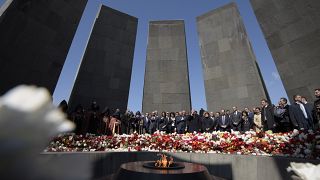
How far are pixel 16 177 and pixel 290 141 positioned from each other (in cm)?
656

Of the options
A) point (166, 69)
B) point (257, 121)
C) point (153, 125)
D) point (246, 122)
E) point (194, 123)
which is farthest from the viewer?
point (166, 69)

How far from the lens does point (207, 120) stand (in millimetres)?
12633

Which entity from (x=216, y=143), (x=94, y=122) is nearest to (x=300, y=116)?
(x=216, y=143)

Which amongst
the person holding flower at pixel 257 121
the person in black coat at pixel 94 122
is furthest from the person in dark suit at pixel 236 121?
the person in black coat at pixel 94 122

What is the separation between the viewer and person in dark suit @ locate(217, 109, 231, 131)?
12.1m

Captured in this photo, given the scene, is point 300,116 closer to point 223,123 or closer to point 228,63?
point 223,123

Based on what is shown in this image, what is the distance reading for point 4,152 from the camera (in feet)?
1.54

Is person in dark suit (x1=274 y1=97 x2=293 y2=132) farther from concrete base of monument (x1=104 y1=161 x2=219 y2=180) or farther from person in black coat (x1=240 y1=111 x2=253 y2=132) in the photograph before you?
concrete base of monument (x1=104 y1=161 x2=219 y2=180)

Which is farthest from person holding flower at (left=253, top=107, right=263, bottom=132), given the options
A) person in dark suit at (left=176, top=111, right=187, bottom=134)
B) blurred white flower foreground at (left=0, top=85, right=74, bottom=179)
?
blurred white flower foreground at (left=0, top=85, right=74, bottom=179)

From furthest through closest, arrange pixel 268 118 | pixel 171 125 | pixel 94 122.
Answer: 1. pixel 171 125
2. pixel 94 122
3. pixel 268 118

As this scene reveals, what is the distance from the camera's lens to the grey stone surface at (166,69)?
60.1ft

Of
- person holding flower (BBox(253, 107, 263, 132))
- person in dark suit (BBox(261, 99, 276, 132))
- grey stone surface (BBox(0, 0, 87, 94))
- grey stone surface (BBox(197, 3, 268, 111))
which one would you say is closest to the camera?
person in dark suit (BBox(261, 99, 276, 132))

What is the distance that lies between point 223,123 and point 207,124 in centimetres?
79

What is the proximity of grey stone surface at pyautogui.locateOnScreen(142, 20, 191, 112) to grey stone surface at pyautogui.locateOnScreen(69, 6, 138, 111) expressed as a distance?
1.61m
